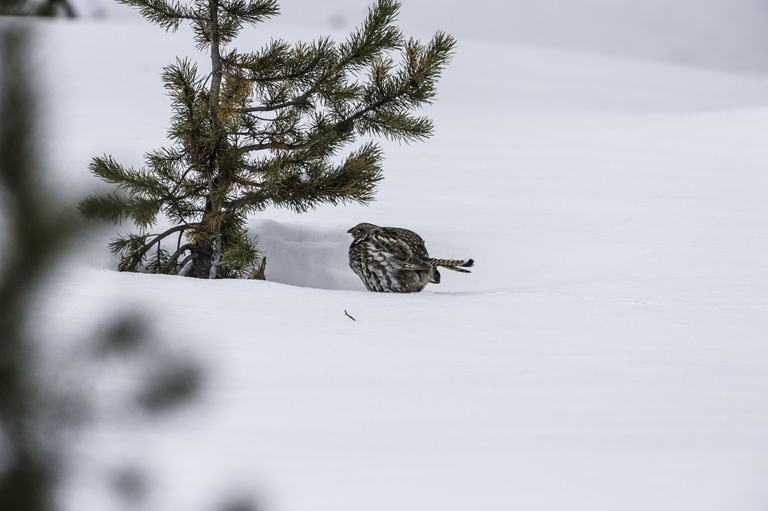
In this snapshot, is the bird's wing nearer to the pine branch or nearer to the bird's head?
the bird's head

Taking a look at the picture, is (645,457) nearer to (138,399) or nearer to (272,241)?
(138,399)

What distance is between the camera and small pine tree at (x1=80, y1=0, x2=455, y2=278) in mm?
4113

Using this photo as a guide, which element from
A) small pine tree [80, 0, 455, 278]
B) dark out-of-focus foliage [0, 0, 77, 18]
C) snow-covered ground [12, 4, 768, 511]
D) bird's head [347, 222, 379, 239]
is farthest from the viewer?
bird's head [347, 222, 379, 239]

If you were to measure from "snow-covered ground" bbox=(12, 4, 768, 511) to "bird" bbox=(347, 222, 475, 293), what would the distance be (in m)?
0.46

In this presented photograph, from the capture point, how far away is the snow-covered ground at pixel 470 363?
161 cm

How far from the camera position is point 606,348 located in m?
2.78

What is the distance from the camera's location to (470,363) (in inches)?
101

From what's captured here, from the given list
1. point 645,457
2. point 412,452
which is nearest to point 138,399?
point 412,452

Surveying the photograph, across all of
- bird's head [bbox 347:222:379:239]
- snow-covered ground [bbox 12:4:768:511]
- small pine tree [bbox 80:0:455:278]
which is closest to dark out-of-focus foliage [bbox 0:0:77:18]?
snow-covered ground [bbox 12:4:768:511]

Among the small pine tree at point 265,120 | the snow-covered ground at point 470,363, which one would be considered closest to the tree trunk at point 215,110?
the small pine tree at point 265,120

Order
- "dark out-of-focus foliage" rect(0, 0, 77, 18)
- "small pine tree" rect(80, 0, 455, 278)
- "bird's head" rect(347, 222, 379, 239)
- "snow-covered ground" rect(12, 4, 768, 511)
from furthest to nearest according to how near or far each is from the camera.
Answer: "bird's head" rect(347, 222, 379, 239) → "small pine tree" rect(80, 0, 455, 278) → "snow-covered ground" rect(12, 4, 768, 511) → "dark out-of-focus foliage" rect(0, 0, 77, 18)

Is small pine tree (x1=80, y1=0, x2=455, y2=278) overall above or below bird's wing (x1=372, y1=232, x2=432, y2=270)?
above

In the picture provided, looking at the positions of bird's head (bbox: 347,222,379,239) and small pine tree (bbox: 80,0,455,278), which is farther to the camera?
bird's head (bbox: 347,222,379,239)

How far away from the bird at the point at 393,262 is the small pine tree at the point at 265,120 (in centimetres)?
31
